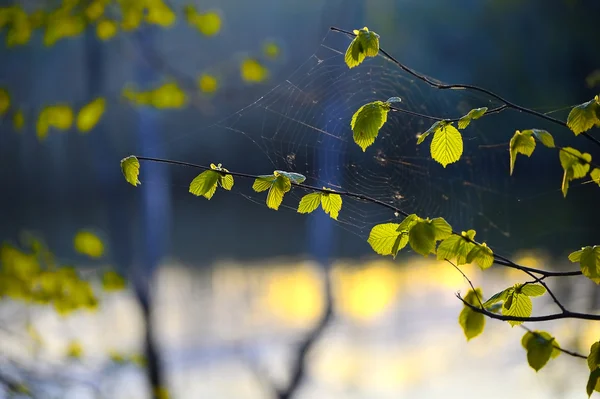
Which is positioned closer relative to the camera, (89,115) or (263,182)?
(263,182)

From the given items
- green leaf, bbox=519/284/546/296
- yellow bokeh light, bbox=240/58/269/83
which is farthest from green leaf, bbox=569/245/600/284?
yellow bokeh light, bbox=240/58/269/83

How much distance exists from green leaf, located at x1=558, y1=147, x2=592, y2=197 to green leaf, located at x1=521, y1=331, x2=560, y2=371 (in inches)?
9.5

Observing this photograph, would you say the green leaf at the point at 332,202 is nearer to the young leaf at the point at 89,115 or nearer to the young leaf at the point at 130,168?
the young leaf at the point at 130,168

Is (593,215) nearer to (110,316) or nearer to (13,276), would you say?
(13,276)

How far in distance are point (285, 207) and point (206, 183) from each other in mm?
1957

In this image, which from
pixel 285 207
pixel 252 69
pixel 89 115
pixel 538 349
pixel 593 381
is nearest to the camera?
pixel 593 381

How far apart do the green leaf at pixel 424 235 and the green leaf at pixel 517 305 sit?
151mm

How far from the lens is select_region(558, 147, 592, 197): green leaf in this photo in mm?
764

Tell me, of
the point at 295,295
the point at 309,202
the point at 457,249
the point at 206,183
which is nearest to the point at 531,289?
the point at 457,249

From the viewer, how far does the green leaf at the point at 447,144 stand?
852 millimetres

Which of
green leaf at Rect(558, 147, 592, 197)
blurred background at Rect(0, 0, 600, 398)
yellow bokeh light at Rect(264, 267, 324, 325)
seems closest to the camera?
green leaf at Rect(558, 147, 592, 197)

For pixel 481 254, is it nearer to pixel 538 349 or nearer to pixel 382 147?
pixel 538 349

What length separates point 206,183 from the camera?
0.84 metres

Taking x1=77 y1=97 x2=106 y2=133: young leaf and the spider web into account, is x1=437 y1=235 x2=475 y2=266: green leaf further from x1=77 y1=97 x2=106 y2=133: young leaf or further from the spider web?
x1=77 y1=97 x2=106 y2=133: young leaf
